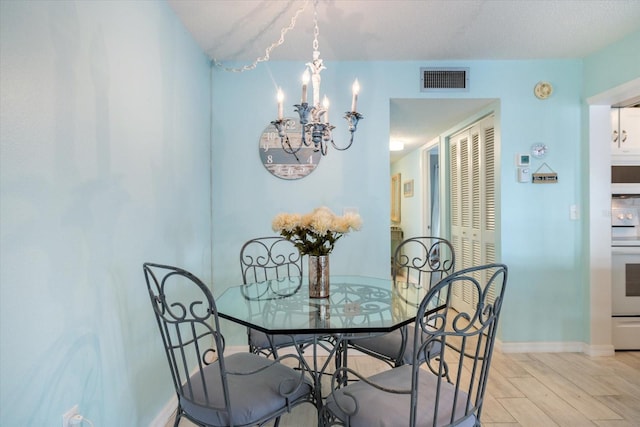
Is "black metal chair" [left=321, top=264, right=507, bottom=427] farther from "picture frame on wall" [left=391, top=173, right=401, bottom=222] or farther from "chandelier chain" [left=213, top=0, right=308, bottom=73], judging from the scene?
"picture frame on wall" [left=391, top=173, right=401, bottom=222]

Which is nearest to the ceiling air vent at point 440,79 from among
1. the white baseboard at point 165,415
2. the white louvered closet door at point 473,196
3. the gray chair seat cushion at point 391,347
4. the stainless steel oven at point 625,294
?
the white louvered closet door at point 473,196

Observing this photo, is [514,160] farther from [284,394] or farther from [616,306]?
[284,394]

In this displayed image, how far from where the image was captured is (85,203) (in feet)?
4.35

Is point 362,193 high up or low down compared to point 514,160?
down

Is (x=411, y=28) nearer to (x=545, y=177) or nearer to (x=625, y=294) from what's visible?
(x=545, y=177)

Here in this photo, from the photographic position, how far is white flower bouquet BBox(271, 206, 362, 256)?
160 cm

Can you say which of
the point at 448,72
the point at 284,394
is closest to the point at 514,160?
the point at 448,72

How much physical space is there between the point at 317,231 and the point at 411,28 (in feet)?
5.27

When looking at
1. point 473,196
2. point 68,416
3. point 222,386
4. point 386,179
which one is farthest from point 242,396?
point 473,196

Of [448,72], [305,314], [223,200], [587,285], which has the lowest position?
[587,285]

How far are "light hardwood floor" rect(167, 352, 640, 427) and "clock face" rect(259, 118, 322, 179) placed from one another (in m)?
1.54

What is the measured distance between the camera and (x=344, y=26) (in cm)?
234

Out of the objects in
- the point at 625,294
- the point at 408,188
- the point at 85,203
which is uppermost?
the point at 408,188

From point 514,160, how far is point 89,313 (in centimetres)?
297
